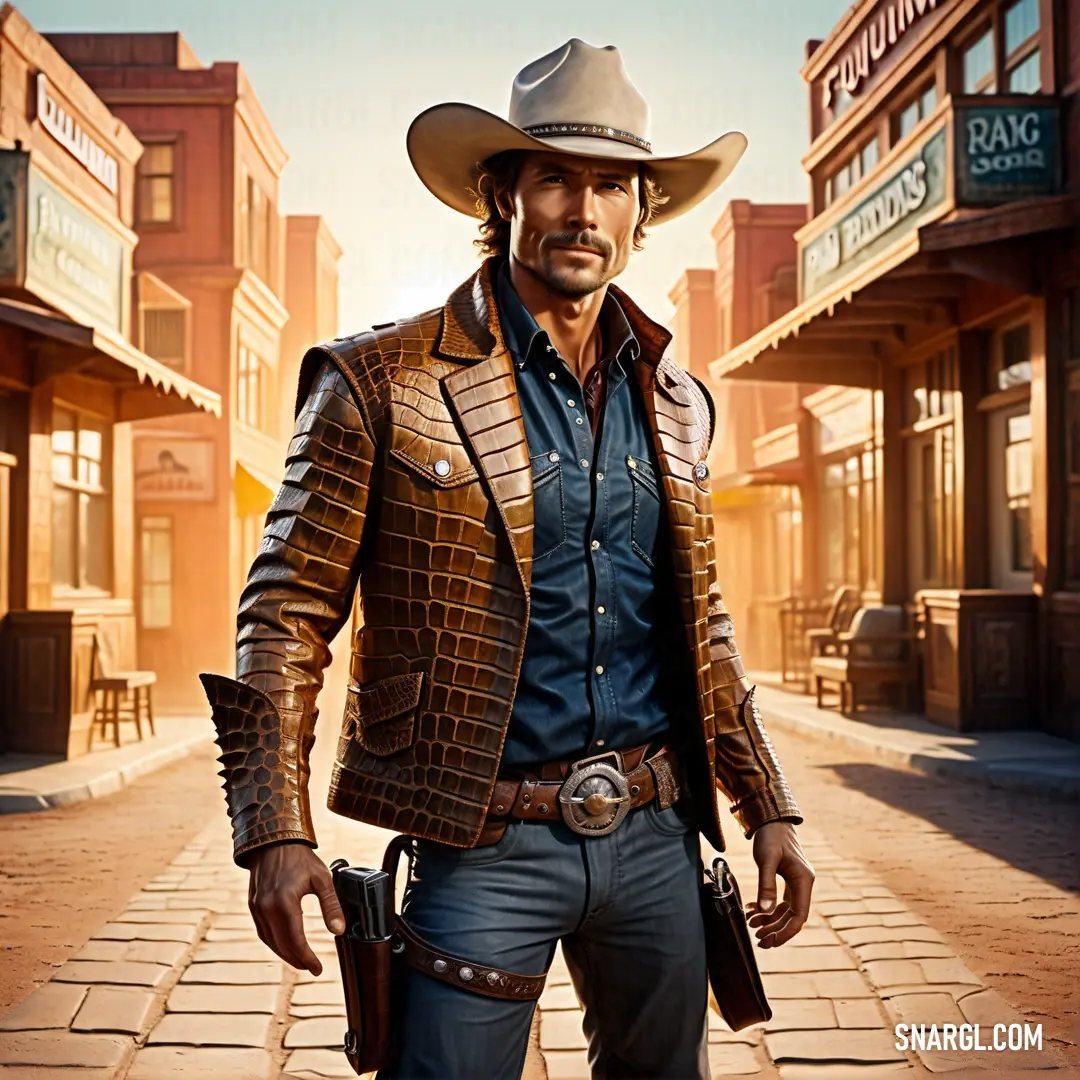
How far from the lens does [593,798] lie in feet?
7.69

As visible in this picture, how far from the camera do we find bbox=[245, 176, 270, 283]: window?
988 inches

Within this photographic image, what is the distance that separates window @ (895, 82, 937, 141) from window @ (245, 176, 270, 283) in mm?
11853

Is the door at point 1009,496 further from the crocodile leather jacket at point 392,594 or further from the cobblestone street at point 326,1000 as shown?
the crocodile leather jacket at point 392,594

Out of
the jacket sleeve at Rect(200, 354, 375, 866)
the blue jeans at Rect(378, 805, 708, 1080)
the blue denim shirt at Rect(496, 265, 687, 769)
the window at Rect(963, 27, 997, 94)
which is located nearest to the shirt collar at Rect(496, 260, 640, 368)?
the blue denim shirt at Rect(496, 265, 687, 769)

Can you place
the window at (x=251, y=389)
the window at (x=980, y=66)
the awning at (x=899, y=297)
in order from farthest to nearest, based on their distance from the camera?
the window at (x=251, y=389) → the window at (x=980, y=66) → the awning at (x=899, y=297)

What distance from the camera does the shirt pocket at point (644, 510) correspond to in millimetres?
2537

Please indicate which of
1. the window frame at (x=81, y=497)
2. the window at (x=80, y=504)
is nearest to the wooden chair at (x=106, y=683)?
the window frame at (x=81, y=497)

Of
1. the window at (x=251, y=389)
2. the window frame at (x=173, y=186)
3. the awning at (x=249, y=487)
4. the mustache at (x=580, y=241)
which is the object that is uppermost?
the window frame at (x=173, y=186)

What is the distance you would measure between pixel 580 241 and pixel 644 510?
1.62ft

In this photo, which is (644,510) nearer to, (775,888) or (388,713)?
(388,713)

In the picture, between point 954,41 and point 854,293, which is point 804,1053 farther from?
point 954,41

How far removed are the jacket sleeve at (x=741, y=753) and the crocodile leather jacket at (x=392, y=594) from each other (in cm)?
54

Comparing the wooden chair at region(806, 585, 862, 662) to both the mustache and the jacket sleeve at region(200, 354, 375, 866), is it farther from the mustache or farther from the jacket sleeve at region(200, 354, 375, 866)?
the jacket sleeve at region(200, 354, 375, 866)

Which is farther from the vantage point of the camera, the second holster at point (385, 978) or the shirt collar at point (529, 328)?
the shirt collar at point (529, 328)
